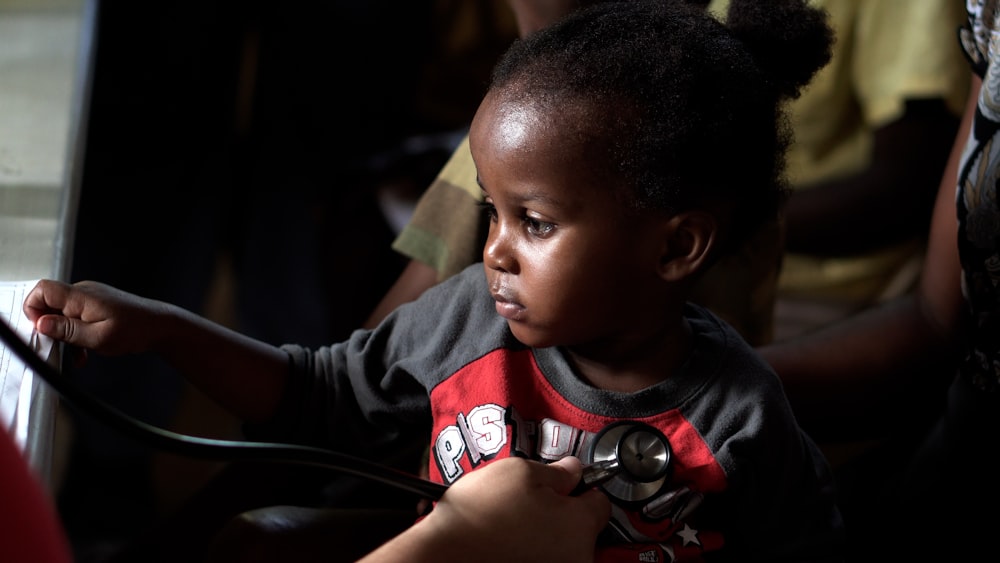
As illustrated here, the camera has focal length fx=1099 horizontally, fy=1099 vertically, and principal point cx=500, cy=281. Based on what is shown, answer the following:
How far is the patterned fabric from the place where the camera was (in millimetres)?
959

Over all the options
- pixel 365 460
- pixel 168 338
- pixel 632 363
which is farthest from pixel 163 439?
pixel 632 363

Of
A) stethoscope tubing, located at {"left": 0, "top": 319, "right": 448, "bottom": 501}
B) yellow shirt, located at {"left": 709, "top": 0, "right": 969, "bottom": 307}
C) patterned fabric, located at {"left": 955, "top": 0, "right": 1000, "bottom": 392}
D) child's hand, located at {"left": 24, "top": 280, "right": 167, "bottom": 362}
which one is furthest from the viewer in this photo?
yellow shirt, located at {"left": 709, "top": 0, "right": 969, "bottom": 307}

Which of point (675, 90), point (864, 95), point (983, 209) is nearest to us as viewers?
point (675, 90)

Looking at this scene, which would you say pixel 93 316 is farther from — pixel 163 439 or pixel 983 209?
pixel 983 209

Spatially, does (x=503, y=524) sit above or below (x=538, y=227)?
below

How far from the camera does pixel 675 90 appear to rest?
752mm

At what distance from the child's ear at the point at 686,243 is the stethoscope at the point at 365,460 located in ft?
0.38

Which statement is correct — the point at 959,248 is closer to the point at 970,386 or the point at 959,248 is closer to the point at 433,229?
the point at 970,386

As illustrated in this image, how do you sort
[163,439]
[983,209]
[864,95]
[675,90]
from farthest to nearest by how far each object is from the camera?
[864,95] < [983,209] < [675,90] < [163,439]

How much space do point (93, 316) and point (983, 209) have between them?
74 cm

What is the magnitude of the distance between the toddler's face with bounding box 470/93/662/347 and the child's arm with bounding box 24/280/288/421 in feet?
0.67

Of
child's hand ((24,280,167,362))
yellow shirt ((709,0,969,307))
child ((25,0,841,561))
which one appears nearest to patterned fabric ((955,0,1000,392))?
child ((25,0,841,561))

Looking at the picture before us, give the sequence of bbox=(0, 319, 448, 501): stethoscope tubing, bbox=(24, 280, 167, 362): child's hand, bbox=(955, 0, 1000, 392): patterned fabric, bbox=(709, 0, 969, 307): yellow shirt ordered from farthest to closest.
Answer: bbox=(709, 0, 969, 307): yellow shirt < bbox=(955, 0, 1000, 392): patterned fabric < bbox=(24, 280, 167, 362): child's hand < bbox=(0, 319, 448, 501): stethoscope tubing

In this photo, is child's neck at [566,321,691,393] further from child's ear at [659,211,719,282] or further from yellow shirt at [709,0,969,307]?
yellow shirt at [709,0,969,307]
